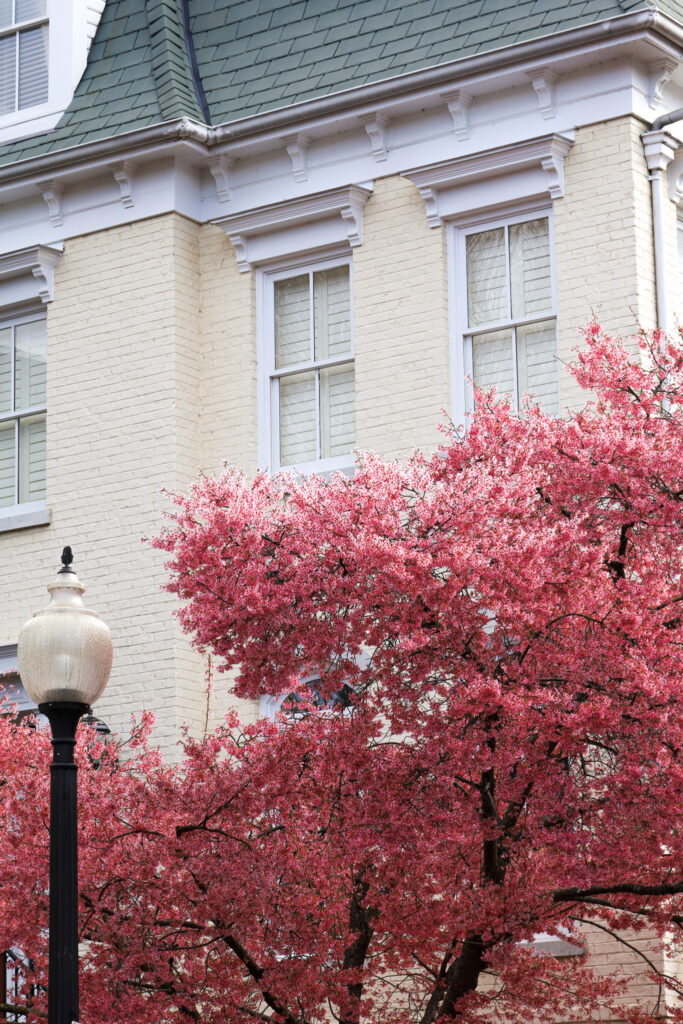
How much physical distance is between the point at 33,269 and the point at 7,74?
249 centimetres

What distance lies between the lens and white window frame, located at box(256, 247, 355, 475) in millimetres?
16109

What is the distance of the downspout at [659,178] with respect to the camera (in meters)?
14.6

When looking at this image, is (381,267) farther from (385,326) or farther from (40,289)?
(40,289)

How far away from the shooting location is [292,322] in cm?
1648

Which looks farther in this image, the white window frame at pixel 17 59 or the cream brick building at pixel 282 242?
the white window frame at pixel 17 59

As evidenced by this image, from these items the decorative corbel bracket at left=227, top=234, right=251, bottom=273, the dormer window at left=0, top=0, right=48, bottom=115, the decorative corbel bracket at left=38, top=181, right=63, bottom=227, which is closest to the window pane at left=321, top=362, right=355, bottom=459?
the decorative corbel bracket at left=227, top=234, right=251, bottom=273

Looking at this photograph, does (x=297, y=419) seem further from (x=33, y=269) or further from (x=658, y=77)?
(x=658, y=77)

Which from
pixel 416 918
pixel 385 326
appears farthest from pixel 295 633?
pixel 385 326

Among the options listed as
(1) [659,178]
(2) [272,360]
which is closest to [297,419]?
(2) [272,360]

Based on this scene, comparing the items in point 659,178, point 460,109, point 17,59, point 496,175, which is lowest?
point 659,178

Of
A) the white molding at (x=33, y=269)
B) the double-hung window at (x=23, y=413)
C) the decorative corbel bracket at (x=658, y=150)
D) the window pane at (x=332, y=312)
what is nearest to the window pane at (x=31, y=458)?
the double-hung window at (x=23, y=413)

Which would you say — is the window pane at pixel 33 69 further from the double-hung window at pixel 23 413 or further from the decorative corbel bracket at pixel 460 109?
the decorative corbel bracket at pixel 460 109

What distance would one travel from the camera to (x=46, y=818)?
1182 cm

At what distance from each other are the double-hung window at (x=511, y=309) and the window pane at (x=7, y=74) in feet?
17.6
